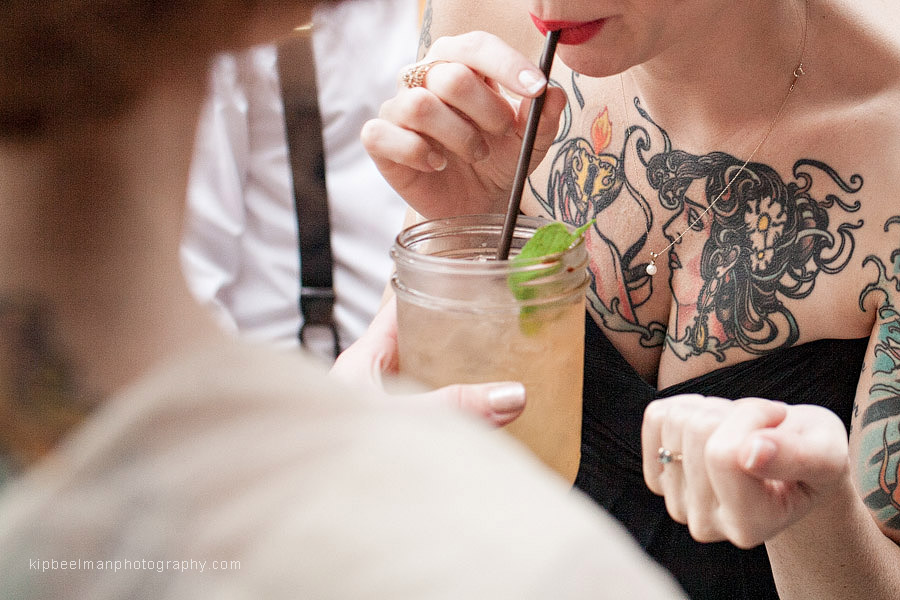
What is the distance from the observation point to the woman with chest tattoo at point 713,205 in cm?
90

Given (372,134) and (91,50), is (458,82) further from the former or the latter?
(91,50)

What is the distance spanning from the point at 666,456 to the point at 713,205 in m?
0.52

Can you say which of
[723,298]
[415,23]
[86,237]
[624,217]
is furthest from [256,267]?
[86,237]

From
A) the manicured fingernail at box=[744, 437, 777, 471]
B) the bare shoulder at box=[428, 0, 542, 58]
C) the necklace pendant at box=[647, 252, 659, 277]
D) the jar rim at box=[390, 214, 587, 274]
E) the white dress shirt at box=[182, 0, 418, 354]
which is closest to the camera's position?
the manicured fingernail at box=[744, 437, 777, 471]

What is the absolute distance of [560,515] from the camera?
42cm

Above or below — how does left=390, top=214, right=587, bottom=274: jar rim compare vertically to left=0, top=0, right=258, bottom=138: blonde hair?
below

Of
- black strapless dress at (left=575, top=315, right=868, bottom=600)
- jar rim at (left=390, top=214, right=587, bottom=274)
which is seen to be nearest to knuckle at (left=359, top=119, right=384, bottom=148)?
jar rim at (left=390, top=214, right=587, bottom=274)

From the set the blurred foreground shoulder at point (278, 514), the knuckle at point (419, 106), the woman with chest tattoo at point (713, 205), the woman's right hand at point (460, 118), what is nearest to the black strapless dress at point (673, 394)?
the woman with chest tattoo at point (713, 205)

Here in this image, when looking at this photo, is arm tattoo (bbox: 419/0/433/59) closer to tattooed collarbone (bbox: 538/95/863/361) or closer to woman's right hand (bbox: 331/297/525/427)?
tattooed collarbone (bbox: 538/95/863/361)

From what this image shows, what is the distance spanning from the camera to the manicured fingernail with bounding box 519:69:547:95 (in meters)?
0.82

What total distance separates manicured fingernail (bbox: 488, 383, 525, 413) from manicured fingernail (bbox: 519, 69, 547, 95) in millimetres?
337

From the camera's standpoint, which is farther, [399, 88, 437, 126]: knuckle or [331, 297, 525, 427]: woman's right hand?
[399, 88, 437, 126]: knuckle

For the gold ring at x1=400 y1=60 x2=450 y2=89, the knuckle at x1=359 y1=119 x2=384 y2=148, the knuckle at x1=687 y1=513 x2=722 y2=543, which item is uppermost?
the gold ring at x1=400 y1=60 x2=450 y2=89

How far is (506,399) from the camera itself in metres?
0.66
